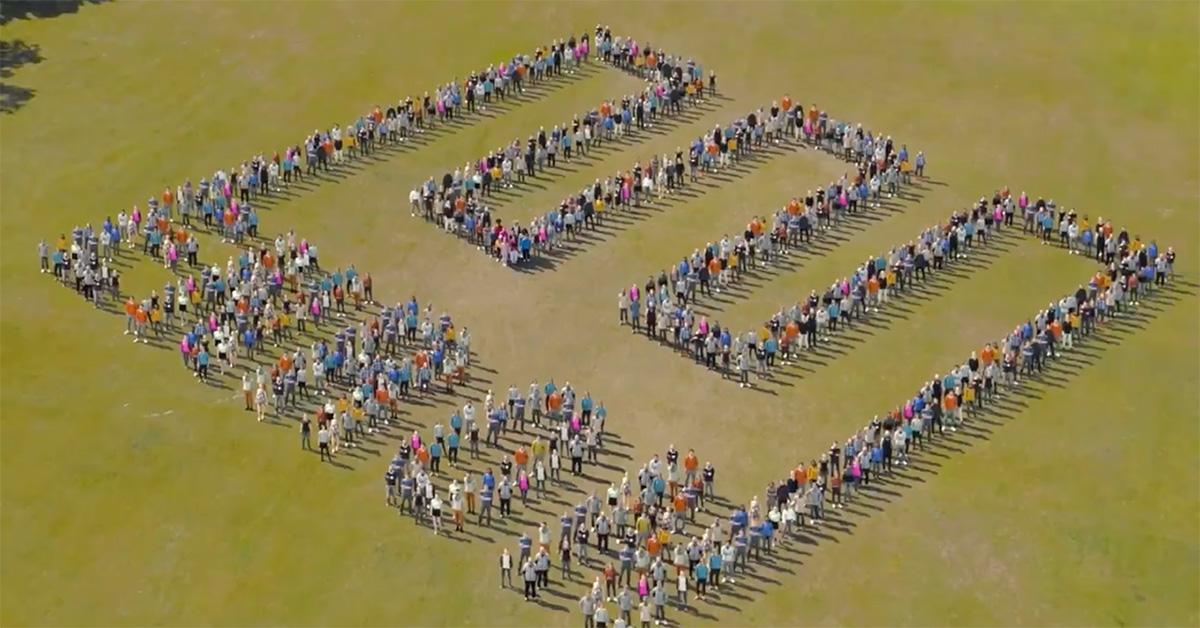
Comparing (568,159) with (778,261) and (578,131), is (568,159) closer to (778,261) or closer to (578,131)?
(578,131)

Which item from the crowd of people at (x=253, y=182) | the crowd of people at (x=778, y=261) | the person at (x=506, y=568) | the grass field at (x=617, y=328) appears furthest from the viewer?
the crowd of people at (x=253, y=182)

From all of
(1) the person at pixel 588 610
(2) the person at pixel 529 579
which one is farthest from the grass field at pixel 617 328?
(1) the person at pixel 588 610

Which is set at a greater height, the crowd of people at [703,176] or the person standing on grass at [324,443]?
the crowd of people at [703,176]

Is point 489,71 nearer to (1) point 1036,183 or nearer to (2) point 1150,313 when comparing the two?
(1) point 1036,183

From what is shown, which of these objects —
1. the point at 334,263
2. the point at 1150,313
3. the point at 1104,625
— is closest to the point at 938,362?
the point at 1150,313

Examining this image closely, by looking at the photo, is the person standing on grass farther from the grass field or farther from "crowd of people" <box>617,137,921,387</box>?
"crowd of people" <box>617,137,921,387</box>

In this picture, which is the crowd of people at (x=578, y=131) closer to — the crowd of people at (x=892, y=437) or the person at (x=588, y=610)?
the crowd of people at (x=892, y=437)
